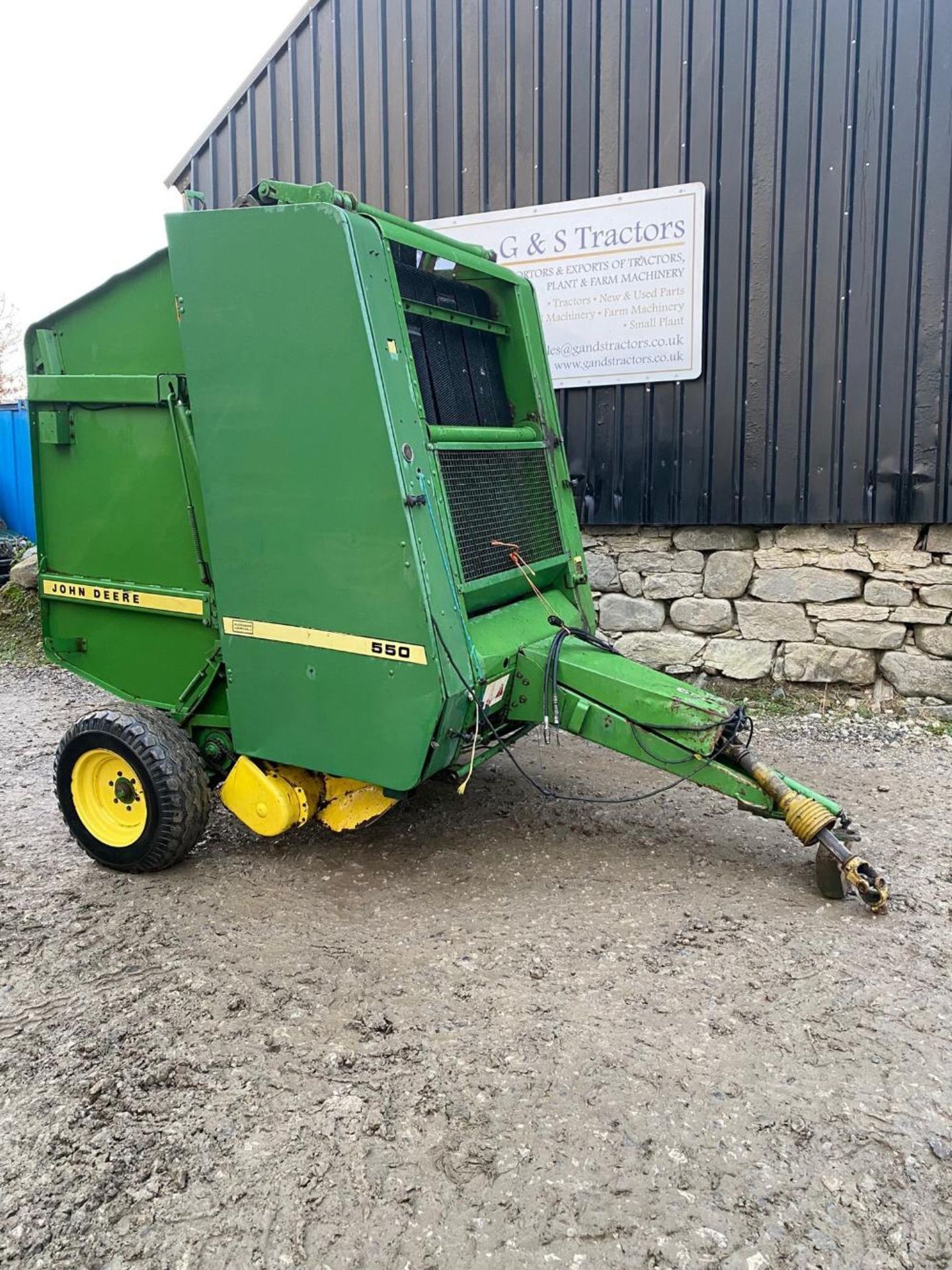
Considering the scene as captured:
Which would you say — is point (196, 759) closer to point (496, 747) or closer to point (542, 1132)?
point (496, 747)

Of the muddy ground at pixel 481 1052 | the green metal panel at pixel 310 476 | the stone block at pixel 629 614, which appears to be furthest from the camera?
the stone block at pixel 629 614

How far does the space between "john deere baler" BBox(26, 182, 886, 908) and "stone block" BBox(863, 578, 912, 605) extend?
8.25ft

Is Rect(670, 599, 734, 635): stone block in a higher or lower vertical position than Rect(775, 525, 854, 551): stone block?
lower

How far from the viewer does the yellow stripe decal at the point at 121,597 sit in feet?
13.0

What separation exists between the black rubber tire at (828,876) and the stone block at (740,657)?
2906 millimetres

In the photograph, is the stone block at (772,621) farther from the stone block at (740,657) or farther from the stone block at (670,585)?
the stone block at (670,585)

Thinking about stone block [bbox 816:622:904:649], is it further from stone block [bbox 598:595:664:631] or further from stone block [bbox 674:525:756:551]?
stone block [bbox 598:595:664:631]

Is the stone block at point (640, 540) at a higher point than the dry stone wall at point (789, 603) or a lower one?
higher

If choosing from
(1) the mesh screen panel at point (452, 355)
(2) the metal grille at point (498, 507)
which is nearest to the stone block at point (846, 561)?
(2) the metal grille at point (498, 507)

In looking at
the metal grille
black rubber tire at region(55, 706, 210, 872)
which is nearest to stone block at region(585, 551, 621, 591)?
the metal grille

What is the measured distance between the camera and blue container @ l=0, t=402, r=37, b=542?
1134 centimetres

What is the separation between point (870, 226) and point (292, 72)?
414 centimetres

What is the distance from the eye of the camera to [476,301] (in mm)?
4402

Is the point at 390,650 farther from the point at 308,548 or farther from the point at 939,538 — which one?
the point at 939,538
